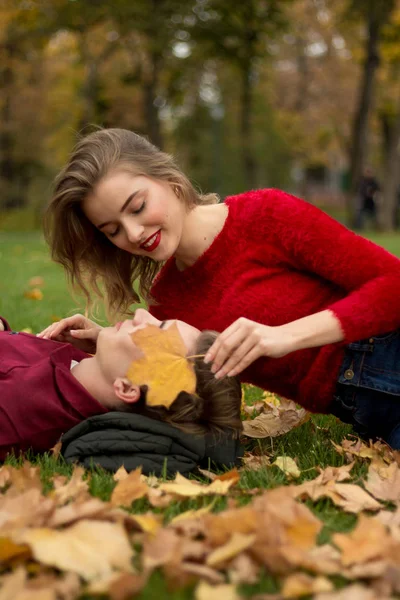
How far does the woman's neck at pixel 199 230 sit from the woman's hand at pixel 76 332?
1.78ft

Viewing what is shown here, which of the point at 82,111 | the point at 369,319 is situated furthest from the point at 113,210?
the point at 82,111

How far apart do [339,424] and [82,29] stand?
1643 centimetres

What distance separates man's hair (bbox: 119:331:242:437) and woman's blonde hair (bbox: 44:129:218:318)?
66 centimetres

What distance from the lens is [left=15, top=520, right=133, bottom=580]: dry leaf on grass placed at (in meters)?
1.67

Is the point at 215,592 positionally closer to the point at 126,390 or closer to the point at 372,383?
the point at 126,390

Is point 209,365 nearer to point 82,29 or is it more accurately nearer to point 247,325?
point 247,325

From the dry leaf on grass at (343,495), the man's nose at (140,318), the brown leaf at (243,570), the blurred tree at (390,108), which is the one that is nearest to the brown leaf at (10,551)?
the brown leaf at (243,570)

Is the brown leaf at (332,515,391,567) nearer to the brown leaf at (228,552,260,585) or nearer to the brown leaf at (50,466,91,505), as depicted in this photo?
the brown leaf at (228,552,260,585)

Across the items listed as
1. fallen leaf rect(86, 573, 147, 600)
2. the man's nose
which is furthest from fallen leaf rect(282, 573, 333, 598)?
the man's nose

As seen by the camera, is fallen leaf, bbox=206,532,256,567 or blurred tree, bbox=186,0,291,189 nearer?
fallen leaf, bbox=206,532,256,567

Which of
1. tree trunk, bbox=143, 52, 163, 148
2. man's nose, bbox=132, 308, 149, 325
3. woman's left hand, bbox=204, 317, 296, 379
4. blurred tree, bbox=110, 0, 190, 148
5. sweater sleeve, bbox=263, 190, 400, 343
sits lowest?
tree trunk, bbox=143, 52, 163, 148

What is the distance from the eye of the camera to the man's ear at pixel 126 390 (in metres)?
2.71

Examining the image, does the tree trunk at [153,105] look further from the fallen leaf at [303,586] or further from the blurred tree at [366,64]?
the fallen leaf at [303,586]

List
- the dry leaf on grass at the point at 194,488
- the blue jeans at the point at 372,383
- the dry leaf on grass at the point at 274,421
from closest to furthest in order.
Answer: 1. the dry leaf on grass at the point at 194,488
2. the blue jeans at the point at 372,383
3. the dry leaf on grass at the point at 274,421
